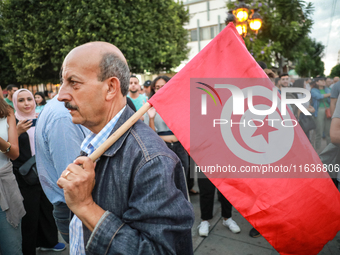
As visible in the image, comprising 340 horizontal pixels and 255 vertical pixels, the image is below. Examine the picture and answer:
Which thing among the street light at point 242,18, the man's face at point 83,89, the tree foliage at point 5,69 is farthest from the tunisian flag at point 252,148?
the tree foliage at point 5,69

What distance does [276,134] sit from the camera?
5.30 ft

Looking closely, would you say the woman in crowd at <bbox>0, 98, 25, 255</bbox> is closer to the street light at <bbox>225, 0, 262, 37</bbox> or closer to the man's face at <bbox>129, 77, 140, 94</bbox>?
the man's face at <bbox>129, 77, 140, 94</bbox>

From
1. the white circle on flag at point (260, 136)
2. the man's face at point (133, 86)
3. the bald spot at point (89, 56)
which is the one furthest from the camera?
the man's face at point (133, 86)

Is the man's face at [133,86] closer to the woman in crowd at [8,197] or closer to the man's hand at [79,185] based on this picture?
the woman in crowd at [8,197]

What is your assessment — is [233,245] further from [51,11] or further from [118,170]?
[51,11]

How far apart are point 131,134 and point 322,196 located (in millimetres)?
1150

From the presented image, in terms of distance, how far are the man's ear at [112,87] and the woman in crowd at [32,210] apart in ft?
7.02

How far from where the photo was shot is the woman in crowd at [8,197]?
2.42m

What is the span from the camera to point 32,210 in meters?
3.06

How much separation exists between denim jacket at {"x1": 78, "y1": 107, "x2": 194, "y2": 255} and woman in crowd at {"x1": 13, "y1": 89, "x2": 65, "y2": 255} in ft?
7.04

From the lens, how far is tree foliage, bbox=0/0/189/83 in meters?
12.9

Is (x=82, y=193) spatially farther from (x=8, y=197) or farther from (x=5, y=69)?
(x=5, y=69)

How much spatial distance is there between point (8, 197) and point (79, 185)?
176cm

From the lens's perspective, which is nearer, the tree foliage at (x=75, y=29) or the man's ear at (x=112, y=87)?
the man's ear at (x=112, y=87)
